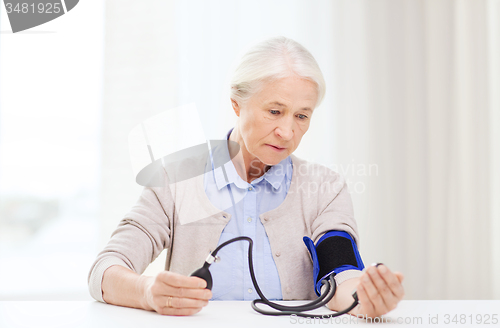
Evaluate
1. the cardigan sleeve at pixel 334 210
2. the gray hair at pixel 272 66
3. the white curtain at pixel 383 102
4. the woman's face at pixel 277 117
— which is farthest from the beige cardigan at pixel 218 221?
the white curtain at pixel 383 102

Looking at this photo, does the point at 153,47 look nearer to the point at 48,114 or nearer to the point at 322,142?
the point at 48,114

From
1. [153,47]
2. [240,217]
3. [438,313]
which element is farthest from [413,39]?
[438,313]

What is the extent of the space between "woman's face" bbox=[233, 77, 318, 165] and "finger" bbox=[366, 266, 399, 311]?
464 mm

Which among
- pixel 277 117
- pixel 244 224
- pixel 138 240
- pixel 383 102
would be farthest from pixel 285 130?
pixel 383 102

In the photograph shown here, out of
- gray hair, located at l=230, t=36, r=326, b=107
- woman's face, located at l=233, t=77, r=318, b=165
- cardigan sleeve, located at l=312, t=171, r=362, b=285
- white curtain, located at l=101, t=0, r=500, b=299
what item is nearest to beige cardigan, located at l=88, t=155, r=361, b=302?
cardigan sleeve, located at l=312, t=171, r=362, b=285

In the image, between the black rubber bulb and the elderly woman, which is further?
the elderly woman

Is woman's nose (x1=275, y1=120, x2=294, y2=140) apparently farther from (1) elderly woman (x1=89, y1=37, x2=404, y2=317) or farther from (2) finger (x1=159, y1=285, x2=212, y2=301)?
(2) finger (x1=159, y1=285, x2=212, y2=301)

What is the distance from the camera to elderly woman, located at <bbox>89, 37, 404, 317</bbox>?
101 cm

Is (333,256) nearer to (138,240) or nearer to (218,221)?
(218,221)

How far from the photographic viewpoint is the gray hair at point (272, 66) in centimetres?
102

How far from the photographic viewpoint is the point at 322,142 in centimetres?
198

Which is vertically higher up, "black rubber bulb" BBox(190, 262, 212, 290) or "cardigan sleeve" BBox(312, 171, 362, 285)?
"black rubber bulb" BBox(190, 262, 212, 290)

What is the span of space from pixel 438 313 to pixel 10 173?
1816mm

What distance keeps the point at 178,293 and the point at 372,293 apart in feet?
1.05
